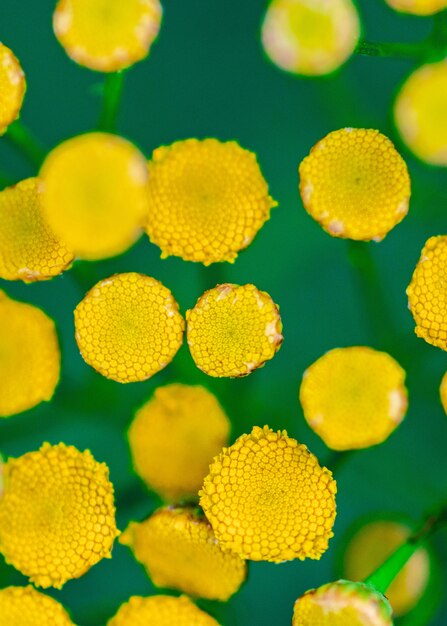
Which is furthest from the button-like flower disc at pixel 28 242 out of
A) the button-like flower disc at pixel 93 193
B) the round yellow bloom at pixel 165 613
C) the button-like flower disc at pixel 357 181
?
the round yellow bloom at pixel 165 613

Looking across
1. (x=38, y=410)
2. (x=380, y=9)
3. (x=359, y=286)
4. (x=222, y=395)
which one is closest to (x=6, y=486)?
(x=38, y=410)

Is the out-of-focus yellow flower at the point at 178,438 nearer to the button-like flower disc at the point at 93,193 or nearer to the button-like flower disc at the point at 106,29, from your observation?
the button-like flower disc at the point at 93,193

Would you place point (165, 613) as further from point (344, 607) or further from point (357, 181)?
point (357, 181)

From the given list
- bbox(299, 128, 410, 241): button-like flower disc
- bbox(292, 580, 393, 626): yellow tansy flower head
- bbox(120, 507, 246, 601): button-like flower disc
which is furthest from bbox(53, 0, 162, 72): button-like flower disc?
bbox(292, 580, 393, 626): yellow tansy flower head

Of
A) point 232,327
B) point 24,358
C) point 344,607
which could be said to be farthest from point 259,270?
point 344,607

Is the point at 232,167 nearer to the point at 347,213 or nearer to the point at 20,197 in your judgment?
the point at 347,213

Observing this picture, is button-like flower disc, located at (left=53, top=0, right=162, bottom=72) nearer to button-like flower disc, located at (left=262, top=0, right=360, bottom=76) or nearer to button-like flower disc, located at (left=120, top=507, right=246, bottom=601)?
button-like flower disc, located at (left=262, top=0, right=360, bottom=76)
